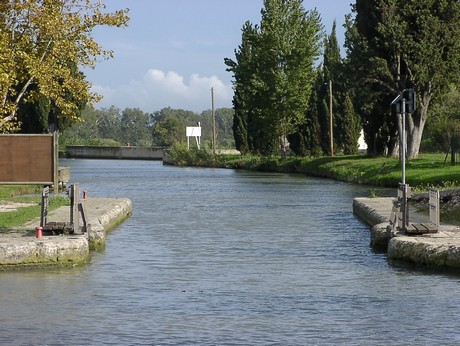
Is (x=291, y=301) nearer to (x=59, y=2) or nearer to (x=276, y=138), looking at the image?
(x=59, y=2)

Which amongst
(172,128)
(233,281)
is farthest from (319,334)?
(172,128)

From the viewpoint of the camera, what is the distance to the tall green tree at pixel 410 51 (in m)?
62.3

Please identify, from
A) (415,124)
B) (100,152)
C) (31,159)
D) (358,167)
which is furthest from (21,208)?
(100,152)

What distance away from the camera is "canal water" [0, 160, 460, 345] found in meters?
14.6

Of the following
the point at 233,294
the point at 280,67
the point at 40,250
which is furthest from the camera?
the point at 280,67

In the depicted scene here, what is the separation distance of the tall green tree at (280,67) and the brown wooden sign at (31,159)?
225 ft

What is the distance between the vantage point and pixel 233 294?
18.1m

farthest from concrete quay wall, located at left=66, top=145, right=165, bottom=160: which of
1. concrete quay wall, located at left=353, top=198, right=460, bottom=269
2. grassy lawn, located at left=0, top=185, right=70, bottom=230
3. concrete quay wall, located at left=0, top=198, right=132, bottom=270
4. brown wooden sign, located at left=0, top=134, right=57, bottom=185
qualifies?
concrete quay wall, located at left=0, top=198, right=132, bottom=270

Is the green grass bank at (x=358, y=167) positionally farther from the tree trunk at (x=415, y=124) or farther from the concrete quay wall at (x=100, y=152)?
the concrete quay wall at (x=100, y=152)

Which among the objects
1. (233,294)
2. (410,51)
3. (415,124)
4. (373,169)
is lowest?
(233,294)

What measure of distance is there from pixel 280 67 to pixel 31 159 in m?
73.1

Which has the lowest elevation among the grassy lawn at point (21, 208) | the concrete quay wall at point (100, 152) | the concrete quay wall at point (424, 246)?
the concrete quay wall at point (424, 246)

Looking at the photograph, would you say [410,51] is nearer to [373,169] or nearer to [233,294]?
[373,169]

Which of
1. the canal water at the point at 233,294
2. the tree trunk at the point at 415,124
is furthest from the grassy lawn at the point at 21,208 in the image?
the tree trunk at the point at 415,124
